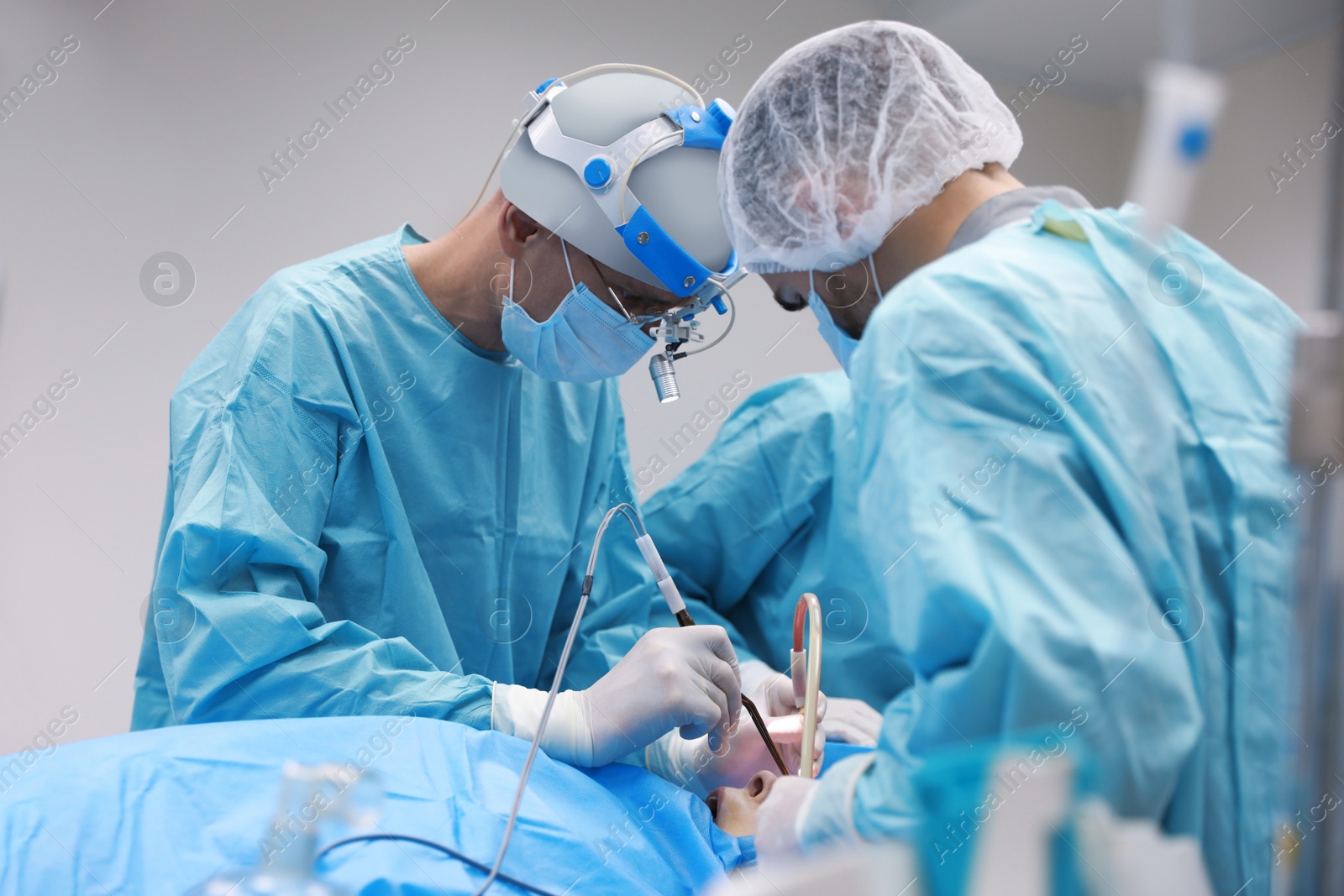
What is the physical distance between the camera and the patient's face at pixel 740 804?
153cm

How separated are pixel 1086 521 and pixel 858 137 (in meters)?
0.61

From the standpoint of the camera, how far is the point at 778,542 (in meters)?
2.31

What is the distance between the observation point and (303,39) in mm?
2783

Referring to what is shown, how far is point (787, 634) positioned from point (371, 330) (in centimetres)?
119

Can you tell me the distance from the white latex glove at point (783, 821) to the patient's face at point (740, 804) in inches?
17.6

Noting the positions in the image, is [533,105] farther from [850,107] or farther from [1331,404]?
[1331,404]

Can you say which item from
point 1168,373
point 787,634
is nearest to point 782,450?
point 787,634

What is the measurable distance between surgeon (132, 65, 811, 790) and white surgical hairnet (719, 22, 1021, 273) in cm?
47

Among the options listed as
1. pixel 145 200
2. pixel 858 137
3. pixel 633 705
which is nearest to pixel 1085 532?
pixel 858 137

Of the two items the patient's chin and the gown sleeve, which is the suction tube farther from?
the gown sleeve

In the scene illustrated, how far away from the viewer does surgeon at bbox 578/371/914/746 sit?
214 centimetres

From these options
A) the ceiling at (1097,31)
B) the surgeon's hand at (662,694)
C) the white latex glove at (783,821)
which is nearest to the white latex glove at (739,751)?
the surgeon's hand at (662,694)

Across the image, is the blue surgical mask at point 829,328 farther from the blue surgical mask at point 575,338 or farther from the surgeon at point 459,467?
the blue surgical mask at point 575,338

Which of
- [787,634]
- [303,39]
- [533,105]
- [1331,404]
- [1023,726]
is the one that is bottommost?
[787,634]
